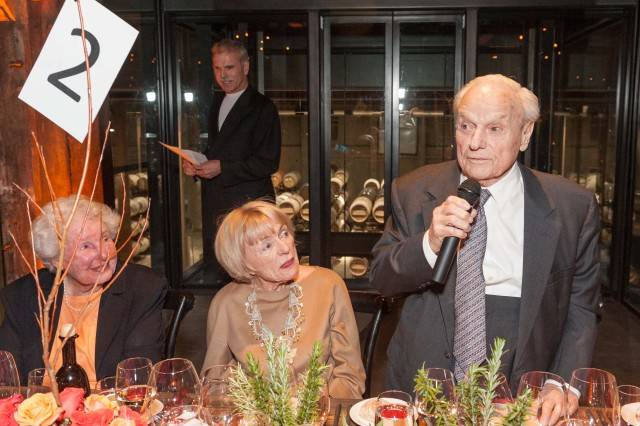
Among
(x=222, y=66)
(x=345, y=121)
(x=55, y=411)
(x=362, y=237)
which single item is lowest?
(x=362, y=237)

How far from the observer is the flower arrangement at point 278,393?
1.12 metres

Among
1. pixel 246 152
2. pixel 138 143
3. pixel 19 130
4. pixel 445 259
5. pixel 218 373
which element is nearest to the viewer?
pixel 218 373

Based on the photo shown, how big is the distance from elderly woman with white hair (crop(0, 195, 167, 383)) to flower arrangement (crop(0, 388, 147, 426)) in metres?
0.85

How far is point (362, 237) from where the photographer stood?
19.2ft

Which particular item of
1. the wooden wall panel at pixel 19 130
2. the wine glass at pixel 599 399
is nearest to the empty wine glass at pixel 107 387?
the wine glass at pixel 599 399

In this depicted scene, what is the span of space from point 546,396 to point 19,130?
2.74m

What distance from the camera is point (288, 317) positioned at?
2.20m

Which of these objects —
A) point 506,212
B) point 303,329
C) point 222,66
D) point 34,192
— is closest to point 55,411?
point 303,329

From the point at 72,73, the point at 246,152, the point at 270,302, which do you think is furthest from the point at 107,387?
the point at 246,152

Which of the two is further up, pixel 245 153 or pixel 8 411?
pixel 245 153

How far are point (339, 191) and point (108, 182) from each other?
2.20 m

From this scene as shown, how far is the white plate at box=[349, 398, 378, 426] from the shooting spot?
5.16 ft

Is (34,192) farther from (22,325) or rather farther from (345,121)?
(345,121)

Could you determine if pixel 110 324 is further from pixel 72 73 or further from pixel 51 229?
pixel 72 73
